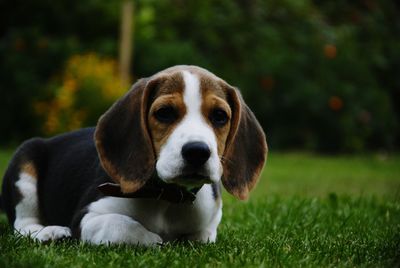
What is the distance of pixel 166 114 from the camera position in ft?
13.6

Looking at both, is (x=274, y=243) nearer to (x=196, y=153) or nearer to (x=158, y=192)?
(x=158, y=192)

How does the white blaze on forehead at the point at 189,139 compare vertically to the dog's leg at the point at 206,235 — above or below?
above

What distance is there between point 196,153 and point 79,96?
10.7m

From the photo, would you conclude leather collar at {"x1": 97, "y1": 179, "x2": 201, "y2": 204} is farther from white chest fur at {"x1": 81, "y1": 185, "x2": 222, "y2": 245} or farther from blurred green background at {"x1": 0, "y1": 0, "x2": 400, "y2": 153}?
blurred green background at {"x1": 0, "y1": 0, "x2": 400, "y2": 153}

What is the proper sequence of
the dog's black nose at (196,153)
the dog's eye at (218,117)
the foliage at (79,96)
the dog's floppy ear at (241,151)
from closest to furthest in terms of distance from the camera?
the dog's black nose at (196,153) → the dog's eye at (218,117) → the dog's floppy ear at (241,151) → the foliage at (79,96)

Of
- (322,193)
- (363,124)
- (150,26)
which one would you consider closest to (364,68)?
(363,124)

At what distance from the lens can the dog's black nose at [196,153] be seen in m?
3.81

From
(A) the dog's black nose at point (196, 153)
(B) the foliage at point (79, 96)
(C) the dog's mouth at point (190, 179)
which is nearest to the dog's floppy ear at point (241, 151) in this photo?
(C) the dog's mouth at point (190, 179)

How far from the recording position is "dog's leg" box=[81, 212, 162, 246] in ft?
13.7

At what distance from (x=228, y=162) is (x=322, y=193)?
5.20 metres

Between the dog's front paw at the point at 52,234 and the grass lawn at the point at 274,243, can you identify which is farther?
the dog's front paw at the point at 52,234

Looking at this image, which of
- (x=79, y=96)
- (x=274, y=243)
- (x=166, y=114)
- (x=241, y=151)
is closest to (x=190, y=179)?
(x=166, y=114)

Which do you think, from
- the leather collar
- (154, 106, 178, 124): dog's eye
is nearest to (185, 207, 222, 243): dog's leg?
the leather collar

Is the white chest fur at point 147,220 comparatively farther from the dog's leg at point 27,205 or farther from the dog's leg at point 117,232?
the dog's leg at point 27,205
